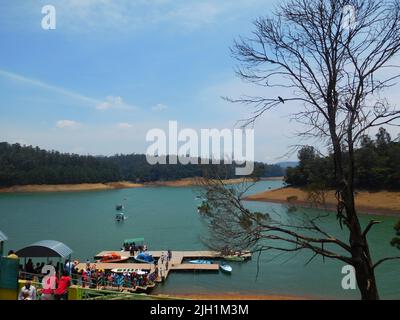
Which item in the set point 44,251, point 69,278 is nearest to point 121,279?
point 44,251

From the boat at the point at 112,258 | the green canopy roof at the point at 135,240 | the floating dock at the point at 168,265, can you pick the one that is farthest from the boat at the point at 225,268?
the green canopy roof at the point at 135,240

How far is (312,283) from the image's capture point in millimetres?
26078

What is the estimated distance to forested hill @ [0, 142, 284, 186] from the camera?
365 ft

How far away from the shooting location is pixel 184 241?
1673 inches

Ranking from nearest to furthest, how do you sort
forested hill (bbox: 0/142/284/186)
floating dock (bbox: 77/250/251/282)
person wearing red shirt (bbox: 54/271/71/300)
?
person wearing red shirt (bbox: 54/271/71/300)
floating dock (bbox: 77/250/251/282)
forested hill (bbox: 0/142/284/186)

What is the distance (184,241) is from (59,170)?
82.3 meters

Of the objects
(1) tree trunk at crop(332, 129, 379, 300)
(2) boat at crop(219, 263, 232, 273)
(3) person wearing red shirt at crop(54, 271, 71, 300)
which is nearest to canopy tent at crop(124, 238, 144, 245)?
(2) boat at crop(219, 263, 232, 273)

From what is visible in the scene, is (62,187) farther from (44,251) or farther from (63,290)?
(63,290)

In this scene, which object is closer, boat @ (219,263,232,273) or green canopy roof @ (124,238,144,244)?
boat @ (219,263,232,273)

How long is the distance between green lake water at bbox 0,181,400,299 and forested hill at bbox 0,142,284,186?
37.2 meters

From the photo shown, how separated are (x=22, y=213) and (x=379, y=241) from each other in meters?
50.5

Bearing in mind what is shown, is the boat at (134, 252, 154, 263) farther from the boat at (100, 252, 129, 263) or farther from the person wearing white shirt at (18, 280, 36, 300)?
the person wearing white shirt at (18, 280, 36, 300)

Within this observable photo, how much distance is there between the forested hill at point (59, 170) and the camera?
111188 millimetres
